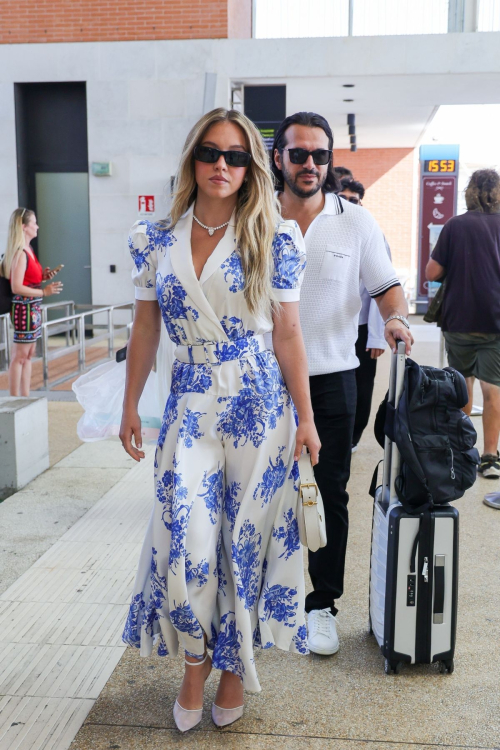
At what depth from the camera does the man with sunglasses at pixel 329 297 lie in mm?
2805

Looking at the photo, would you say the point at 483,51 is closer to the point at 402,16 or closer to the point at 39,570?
the point at 402,16

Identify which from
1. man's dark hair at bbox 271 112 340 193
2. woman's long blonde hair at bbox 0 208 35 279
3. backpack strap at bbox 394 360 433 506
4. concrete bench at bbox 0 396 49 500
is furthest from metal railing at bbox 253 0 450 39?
backpack strap at bbox 394 360 433 506

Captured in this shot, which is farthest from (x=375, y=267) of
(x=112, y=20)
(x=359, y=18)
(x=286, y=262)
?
(x=112, y=20)

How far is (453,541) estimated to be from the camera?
268 centimetres

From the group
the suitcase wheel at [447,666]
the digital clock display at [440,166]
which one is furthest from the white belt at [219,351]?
the digital clock display at [440,166]

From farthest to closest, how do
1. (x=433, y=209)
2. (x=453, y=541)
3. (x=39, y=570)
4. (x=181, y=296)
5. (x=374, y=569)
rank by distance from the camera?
(x=433, y=209), (x=39, y=570), (x=374, y=569), (x=453, y=541), (x=181, y=296)

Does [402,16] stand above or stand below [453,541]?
above

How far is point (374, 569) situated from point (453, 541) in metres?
0.38

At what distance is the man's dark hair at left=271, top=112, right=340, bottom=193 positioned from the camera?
278 centimetres

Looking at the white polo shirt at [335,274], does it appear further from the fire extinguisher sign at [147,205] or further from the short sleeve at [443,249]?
the fire extinguisher sign at [147,205]

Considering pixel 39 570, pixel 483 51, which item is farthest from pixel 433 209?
pixel 39 570

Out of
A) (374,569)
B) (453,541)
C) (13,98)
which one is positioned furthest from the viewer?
(13,98)

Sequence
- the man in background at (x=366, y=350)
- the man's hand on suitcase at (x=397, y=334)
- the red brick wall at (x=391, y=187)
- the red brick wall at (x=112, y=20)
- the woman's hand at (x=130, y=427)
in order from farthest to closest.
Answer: the red brick wall at (x=391, y=187) < the red brick wall at (x=112, y=20) < the man in background at (x=366, y=350) < the man's hand on suitcase at (x=397, y=334) < the woman's hand at (x=130, y=427)

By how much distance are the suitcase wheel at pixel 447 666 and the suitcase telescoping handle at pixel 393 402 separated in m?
0.57
